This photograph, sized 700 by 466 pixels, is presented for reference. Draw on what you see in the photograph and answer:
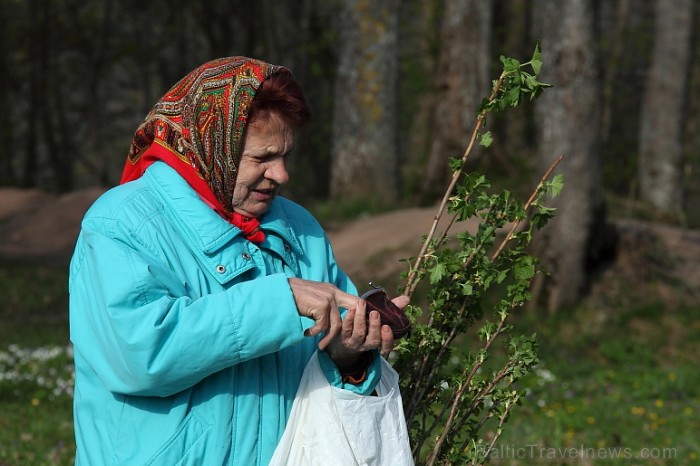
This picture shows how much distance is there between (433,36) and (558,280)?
7.73 m

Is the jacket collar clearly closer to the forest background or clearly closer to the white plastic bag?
the white plastic bag

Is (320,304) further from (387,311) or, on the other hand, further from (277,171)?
(277,171)

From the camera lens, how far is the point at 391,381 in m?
2.76

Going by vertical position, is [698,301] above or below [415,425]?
below

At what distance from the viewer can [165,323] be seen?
232 centimetres

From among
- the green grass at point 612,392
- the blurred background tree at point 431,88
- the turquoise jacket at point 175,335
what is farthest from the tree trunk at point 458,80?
the turquoise jacket at point 175,335

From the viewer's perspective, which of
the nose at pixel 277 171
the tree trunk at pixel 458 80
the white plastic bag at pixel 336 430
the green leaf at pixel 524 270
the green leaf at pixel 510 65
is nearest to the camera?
the white plastic bag at pixel 336 430

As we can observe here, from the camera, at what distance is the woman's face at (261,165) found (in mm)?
2648

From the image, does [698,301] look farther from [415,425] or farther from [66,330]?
[415,425]

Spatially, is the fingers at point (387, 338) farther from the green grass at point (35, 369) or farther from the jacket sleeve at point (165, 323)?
the green grass at point (35, 369)

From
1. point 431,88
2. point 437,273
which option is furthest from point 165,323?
point 431,88

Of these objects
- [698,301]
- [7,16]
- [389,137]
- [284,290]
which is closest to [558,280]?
[698,301]

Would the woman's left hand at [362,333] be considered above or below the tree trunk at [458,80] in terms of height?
above

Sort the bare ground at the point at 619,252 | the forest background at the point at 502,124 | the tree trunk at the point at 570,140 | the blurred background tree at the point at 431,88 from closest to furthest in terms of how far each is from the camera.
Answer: the forest background at the point at 502,124 < the tree trunk at the point at 570,140 < the blurred background tree at the point at 431,88 < the bare ground at the point at 619,252
